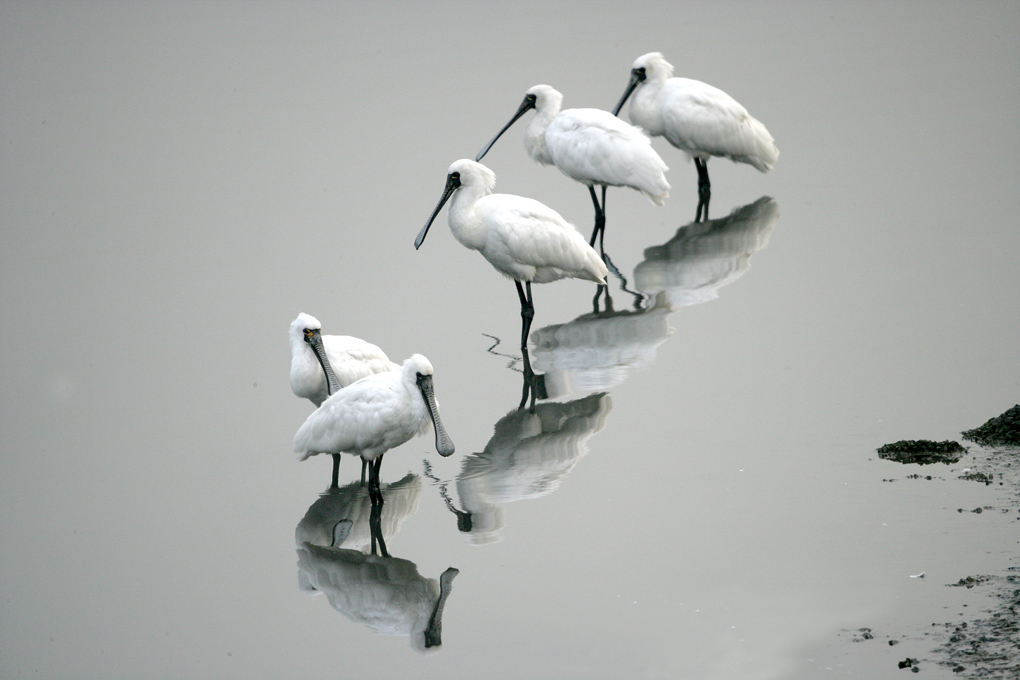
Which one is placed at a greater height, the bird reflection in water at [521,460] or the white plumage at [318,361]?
the white plumage at [318,361]

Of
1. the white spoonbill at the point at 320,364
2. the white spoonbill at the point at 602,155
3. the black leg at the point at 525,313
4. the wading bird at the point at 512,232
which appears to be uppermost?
the white spoonbill at the point at 602,155

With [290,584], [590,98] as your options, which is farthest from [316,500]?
[590,98]

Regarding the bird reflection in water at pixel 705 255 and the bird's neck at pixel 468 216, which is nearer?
the bird's neck at pixel 468 216

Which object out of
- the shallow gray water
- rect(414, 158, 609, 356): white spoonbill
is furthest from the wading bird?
the shallow gray water

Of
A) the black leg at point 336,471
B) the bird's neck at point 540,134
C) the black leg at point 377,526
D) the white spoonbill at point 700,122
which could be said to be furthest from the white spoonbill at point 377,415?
the white spoonbill at point 700,122

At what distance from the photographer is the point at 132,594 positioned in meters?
→ 7.34

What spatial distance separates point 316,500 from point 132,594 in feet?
4.40

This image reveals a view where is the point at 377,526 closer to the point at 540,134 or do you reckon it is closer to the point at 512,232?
the point at 512,232

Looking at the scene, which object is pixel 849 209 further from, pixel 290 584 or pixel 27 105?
pixel 27 105

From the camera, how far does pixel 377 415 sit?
759 cm

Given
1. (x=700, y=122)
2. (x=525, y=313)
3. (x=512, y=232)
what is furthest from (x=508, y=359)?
(x=700, y=122)

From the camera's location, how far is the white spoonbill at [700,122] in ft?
48.7

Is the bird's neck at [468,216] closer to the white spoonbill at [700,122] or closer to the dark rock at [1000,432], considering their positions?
A: the dark rock at [1000,432]

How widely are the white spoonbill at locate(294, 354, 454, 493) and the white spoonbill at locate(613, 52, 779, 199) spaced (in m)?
7.93
